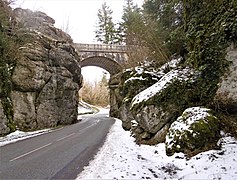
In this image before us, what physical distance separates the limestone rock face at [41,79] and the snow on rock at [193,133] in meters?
11.4

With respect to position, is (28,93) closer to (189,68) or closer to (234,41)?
(189,68)

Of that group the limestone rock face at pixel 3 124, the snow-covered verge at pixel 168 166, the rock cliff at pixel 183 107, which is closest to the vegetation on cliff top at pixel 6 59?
the limestone rock face at pixel 3 124

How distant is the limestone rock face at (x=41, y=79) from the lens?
19578mm

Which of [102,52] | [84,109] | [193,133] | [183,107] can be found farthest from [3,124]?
[84,109]

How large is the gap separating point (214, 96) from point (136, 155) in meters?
3.80

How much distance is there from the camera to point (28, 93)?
66.5 ft

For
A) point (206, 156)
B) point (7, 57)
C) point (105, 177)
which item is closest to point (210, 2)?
point (206, 156)

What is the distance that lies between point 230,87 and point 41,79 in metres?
17.0

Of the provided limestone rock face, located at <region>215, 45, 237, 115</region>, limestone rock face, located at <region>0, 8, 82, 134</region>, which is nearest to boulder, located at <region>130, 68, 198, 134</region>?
limestone rock face, located at <region>215, 45, 237, 115</region>

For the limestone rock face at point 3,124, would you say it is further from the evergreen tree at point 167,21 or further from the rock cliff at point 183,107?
the evergreen tree at point 167,21

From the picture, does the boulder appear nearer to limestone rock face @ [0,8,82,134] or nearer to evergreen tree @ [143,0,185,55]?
evergreen tree @ [143,0,185,55]

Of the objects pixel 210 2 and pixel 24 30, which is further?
pixel 24 30

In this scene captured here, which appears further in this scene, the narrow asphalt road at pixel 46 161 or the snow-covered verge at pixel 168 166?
the narrow asphalt road at pixel 46 161

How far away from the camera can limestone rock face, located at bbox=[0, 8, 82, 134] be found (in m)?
19.6
